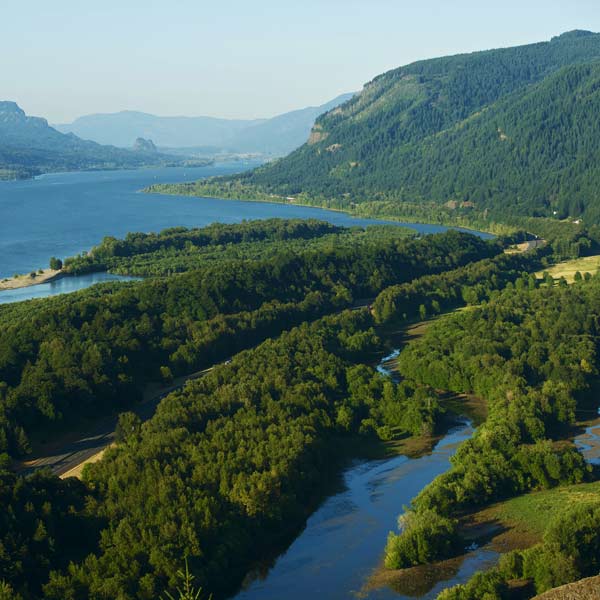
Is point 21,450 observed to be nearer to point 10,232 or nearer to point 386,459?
point 386,459

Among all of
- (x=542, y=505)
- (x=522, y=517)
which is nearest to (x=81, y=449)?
(x=522, y=517)

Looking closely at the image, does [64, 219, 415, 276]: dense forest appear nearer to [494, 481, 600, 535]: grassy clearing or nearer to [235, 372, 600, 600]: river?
[235, 372, 600, 600]: river

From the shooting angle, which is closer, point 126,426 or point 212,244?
point 126,426

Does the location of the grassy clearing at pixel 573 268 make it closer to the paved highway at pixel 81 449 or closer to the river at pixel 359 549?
the river at pixel 359 549

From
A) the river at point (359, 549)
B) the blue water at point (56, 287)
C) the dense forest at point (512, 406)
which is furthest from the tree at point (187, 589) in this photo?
the blue water at point (56, 287)

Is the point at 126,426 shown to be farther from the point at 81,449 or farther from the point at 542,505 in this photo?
the point at 542,505

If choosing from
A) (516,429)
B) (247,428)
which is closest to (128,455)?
(247,428)
